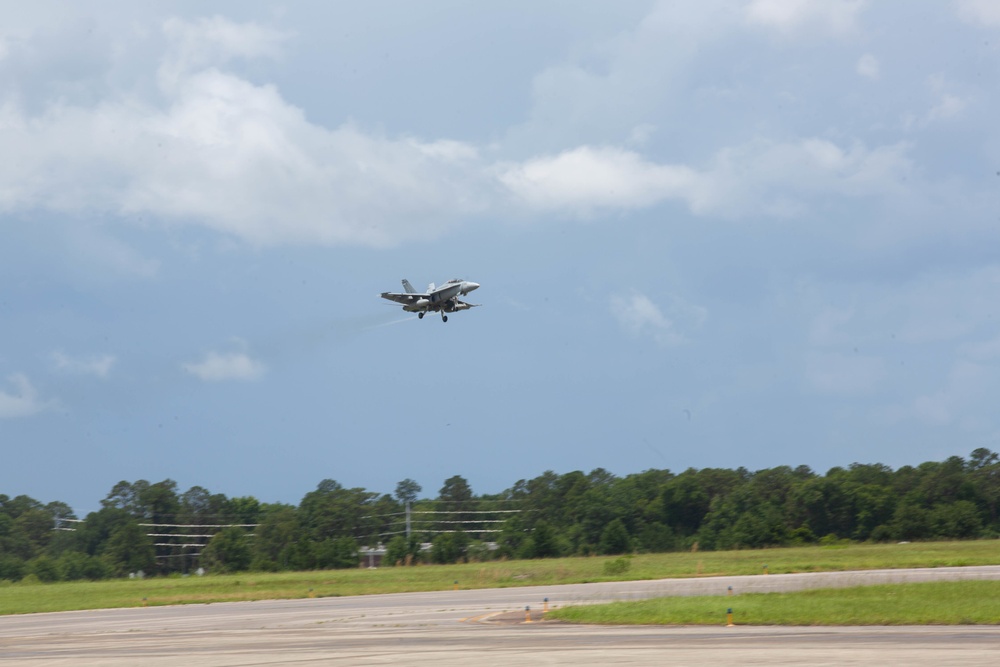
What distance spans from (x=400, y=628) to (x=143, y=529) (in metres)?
82.5

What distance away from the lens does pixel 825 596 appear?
37812 millimetres

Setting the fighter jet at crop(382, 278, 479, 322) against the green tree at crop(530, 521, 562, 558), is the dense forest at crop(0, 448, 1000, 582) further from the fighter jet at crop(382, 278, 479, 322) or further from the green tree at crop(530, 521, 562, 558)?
the fighter jet at crop(382, 278, 479, 322)

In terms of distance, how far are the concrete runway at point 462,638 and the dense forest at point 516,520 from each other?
121 feet

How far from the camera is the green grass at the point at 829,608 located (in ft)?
103

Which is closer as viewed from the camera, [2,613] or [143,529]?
[2,613]

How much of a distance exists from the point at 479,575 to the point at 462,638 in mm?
33626

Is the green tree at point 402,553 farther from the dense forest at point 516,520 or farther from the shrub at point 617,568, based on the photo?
the shrub at point 617,568

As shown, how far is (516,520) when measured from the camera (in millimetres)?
108688

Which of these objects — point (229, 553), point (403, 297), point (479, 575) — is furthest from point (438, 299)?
point (229, 553)

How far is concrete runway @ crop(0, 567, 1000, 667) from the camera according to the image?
25203 mm

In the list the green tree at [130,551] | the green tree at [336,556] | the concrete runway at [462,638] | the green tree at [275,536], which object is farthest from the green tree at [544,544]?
the green tree at [130,551]

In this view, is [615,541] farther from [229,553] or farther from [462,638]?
[462,638]

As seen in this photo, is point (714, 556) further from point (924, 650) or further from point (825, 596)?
point (924, 650)

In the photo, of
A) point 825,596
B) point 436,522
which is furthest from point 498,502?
point 825,596
